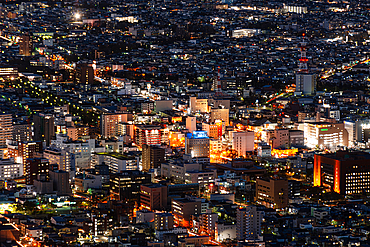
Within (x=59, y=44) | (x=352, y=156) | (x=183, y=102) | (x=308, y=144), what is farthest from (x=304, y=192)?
(x=59, y=44)

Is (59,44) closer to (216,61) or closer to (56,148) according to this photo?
(216,61)

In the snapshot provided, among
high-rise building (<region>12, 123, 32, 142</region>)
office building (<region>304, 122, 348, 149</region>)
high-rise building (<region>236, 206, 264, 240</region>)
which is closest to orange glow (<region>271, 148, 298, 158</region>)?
office building (<region>304, 122, 348, 149</region>)

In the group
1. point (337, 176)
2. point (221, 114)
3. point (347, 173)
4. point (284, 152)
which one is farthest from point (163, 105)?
point (347, 173)

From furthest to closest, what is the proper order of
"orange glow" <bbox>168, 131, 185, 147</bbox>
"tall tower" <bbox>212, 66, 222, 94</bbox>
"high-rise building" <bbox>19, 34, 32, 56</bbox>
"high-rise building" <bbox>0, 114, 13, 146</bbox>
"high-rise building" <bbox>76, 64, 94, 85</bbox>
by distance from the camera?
"high-rise building" <bbox>19, 34, 32, 56</bbox>
"high-rise building" <bbox>76, 64, 94, 85</bbox>
"tall tower" <bbox>212, 66, 222, 94</bbox>
"orange glow" <bbox>168, 131, 185, 147</bbox>
"high-rise building" <bbox>0, 114, 13, 146</bbox>

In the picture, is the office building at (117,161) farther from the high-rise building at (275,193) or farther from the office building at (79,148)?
the high-rise building at (275,193)

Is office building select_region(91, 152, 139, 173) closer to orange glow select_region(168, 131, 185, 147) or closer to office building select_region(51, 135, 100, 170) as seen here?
office building select_region(51, 135, 100, 170)

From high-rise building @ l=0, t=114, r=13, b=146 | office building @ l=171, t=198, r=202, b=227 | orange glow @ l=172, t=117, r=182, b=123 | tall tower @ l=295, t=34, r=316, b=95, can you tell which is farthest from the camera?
tall tower @ l=295, t=34, r=316, b=95
